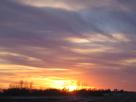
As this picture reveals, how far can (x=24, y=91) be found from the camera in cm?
13338

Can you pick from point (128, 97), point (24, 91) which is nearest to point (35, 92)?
point (24, 91)

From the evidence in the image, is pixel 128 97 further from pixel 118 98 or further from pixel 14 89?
pixel 14 89

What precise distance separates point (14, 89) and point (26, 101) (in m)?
45.8

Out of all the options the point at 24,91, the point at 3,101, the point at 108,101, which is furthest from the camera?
the point at 24,91

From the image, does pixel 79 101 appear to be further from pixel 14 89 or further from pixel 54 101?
pixel 14 89

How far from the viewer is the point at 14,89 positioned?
134m

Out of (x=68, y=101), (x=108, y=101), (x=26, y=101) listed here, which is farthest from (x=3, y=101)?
(x=108, y=101)

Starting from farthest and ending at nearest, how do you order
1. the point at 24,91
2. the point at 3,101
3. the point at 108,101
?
the point at 24,91
the point at 3,101
the point at 108,101

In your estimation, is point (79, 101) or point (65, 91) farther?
point (65, 91)

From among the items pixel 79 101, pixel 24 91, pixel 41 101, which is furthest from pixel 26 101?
pixel 24 91

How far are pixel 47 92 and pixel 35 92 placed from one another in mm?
5008

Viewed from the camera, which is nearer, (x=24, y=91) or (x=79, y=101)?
(x=79, y=101)

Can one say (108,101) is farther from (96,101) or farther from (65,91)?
(65,91)

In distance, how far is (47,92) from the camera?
139 metres
